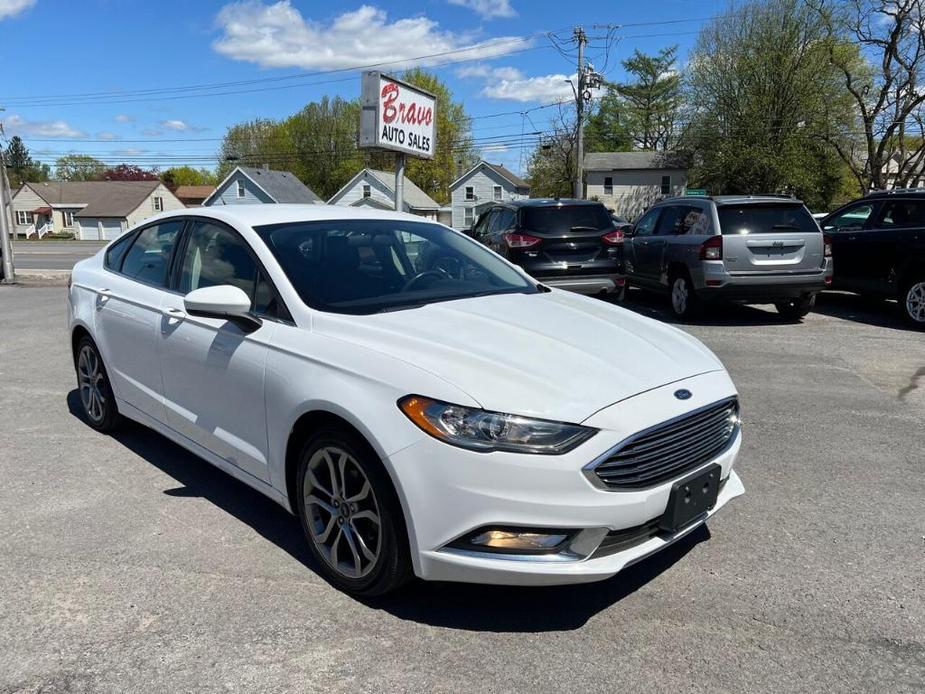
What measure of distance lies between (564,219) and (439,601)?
7.89 metres

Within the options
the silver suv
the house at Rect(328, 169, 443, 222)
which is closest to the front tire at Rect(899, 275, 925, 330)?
the silver suv

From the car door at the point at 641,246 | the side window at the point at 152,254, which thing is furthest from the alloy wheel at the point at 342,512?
the car door at the point at 641,246

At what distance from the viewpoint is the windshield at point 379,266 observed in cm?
350

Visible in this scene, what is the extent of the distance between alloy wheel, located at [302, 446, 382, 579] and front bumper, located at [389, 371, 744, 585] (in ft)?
0.90

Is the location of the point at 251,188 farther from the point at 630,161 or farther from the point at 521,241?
the point at 521,241

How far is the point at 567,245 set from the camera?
1003 centimetres

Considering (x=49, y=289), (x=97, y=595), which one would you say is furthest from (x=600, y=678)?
(x=49, y=289)

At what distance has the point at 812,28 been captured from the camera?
41.8 metres

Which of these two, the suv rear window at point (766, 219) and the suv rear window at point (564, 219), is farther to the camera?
the suv rear window at point (564, 219)

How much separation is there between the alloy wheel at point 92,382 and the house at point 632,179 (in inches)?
2383

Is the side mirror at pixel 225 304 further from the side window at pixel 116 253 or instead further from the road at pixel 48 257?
the road at pixel 48 257

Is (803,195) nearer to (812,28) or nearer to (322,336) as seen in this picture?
(812,28)

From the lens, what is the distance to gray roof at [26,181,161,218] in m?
75.1

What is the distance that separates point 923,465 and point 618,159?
213ft
